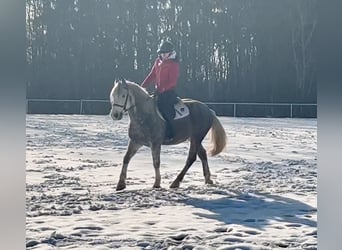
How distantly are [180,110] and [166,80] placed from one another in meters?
0.19

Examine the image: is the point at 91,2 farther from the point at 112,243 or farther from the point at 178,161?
the point at 112,243

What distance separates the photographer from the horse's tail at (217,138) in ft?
8.09

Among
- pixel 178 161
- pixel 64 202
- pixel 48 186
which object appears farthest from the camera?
pixel 178 161

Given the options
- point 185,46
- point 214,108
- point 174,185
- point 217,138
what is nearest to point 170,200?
point 174,185

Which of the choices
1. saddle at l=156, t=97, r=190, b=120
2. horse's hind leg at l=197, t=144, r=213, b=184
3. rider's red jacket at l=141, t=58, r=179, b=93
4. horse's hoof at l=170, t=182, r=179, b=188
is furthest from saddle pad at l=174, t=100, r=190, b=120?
horse's hoof at l=170, t=182, r=179, b=188

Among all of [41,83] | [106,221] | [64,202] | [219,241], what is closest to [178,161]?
[64,202]

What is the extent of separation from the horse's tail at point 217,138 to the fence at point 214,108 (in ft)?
6.03

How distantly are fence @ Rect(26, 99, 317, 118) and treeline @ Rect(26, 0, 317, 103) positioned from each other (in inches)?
4.0

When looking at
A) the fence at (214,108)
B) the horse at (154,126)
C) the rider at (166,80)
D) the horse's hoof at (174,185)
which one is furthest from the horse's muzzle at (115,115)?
the fence at (214,108)

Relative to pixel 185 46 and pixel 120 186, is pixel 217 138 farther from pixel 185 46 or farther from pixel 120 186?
pixel 185 46

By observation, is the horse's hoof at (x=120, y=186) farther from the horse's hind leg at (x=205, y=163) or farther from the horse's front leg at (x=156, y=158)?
the horse's hind leg at (x=205, y=163)

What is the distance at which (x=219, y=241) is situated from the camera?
1.41 meters

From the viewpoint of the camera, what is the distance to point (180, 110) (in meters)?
2.39
